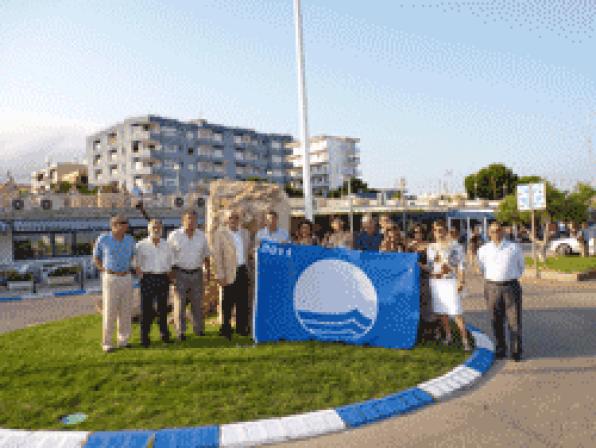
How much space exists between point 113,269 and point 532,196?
1477 cm

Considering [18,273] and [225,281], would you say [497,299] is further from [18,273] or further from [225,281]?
[18,273]

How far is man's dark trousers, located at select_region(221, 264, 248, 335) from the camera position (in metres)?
7.64

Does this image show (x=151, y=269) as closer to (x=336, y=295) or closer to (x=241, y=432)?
(x=336, y=295)

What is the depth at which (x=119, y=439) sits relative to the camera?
4.27 meters

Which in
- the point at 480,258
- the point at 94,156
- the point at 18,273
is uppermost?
the point at 94,156

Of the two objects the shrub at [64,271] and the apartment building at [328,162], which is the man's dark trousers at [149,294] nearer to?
the shrub at [64,271]

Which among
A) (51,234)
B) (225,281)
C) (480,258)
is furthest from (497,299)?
(51,234)

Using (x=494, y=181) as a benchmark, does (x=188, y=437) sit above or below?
below

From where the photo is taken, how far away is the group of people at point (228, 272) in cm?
673

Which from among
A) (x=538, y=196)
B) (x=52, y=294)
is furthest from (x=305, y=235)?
(x=52, y=294)

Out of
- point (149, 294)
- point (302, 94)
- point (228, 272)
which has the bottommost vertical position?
point (149, 294)

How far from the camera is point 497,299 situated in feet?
22.1

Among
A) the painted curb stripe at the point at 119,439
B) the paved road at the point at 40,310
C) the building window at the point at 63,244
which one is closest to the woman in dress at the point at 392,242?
the painted curb stripe at the point at 119,439

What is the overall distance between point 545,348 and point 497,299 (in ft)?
4.08
